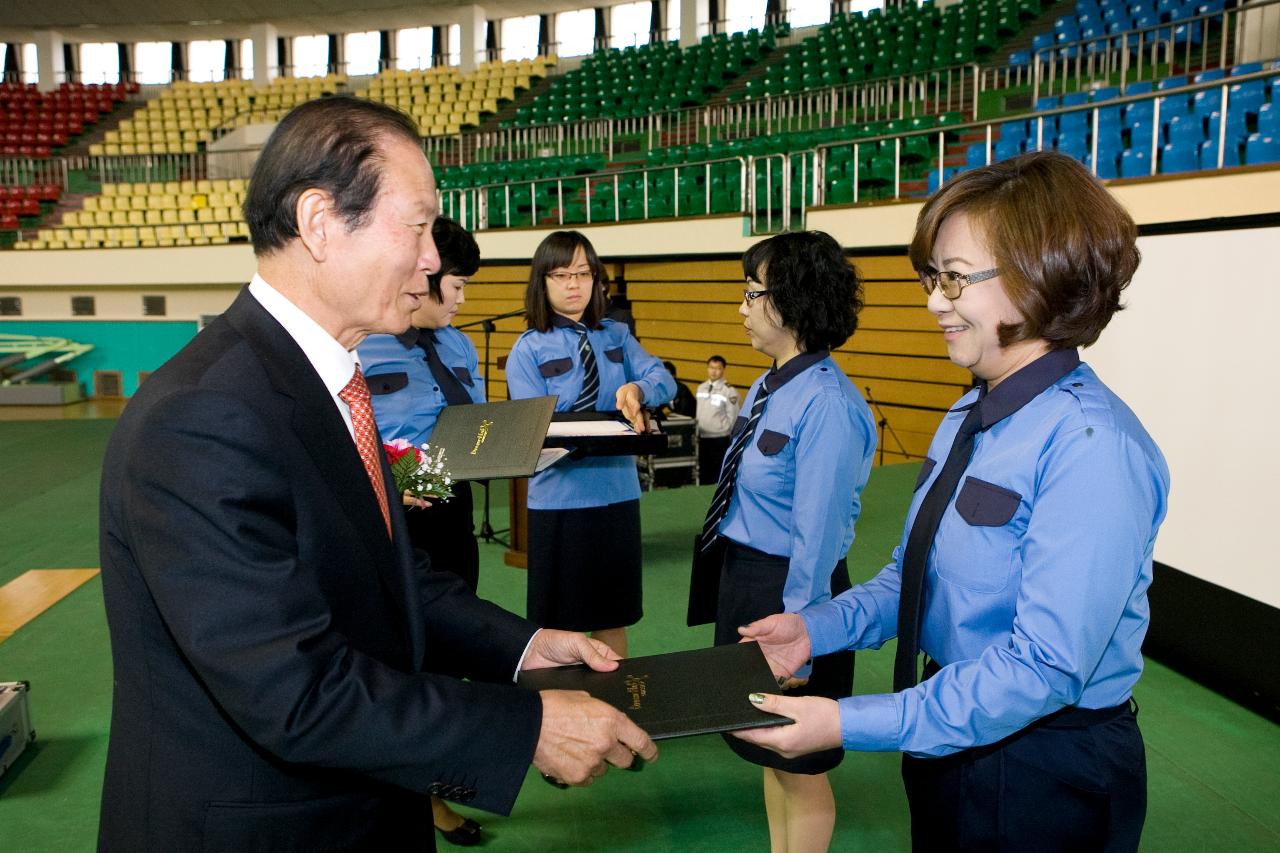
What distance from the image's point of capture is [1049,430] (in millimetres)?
1310

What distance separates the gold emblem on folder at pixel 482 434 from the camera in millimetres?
2648

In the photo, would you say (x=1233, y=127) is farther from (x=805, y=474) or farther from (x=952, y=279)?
(x=952, y=279)

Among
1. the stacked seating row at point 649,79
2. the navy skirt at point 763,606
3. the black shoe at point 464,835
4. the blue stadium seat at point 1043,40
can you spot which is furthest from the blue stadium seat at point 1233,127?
Answer: the stacked seating row at point 649,79

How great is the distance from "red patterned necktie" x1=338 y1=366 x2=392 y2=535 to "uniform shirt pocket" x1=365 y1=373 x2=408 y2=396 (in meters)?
1.54

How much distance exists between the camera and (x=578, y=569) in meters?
3.40

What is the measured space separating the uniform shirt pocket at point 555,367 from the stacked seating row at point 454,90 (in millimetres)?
16984

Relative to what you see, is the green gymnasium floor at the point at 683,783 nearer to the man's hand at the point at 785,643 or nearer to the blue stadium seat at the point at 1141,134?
the man's hand at the point at 785,643

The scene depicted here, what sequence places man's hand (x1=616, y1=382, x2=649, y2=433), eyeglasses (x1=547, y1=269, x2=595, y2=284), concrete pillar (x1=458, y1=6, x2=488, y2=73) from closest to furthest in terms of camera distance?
man's hand (x1=616, y1=382, x2=649, y2=433) < eyeglasses (x1=547, y1=269, x2=595, y2=284) < concrete pillar (x1=458, y1=6, x2=488, y2=73)

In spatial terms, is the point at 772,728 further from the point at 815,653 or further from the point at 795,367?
the point at 795,367

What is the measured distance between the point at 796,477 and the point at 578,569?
1.33 m

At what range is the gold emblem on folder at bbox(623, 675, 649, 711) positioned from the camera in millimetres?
1422

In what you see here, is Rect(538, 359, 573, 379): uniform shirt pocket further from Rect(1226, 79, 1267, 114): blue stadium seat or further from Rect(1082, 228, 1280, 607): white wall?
Rect(1226, 79, 1267, 114): blue stadium seat

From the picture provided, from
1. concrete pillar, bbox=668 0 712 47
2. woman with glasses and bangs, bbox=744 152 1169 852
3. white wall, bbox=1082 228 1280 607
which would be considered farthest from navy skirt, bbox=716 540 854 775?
concrete pillar, bbox=668 0 712 47

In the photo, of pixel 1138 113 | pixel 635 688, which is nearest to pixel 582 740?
pixel 635 688
